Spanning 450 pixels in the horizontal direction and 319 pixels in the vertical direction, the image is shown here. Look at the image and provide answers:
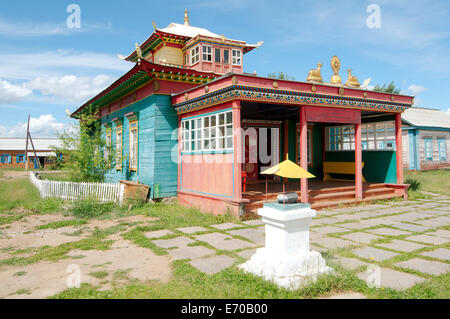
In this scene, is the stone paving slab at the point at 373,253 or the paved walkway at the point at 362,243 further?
the stone paving slab at the point at 373,253

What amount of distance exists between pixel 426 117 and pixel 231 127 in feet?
69.9

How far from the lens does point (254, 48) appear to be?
15.7 metres

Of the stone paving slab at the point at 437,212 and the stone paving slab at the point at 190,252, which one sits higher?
the stone paving slab at the point at 437,212

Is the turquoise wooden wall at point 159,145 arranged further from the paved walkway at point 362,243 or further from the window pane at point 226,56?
the window pane at point 226,56

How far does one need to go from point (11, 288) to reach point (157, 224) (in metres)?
3.65

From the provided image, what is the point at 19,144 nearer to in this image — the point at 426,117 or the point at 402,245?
the point at 426,117

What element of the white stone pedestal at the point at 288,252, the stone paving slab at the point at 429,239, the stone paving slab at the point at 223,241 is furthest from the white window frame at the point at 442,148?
the white stone pedestal at the point at 288,252

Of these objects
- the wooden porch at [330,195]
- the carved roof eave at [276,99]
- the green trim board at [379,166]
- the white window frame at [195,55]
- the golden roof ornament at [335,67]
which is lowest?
the wooden porch at [330,195]

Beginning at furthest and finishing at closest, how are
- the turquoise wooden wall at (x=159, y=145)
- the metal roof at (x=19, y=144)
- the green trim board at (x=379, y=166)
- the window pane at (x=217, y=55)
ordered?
the metal roof at (x=19, y=144)
the window pane at (x=217, y=55)
the green trim board at (x=379, y=166)
the turquoise wooden wall at (x=159, y=145)

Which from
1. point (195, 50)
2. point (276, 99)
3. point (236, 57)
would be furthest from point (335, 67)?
point (195, 50)

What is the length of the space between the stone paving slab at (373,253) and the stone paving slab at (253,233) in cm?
160

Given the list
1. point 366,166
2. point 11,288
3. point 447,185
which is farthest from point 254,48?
point 11,288

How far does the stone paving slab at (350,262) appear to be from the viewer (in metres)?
4.32
